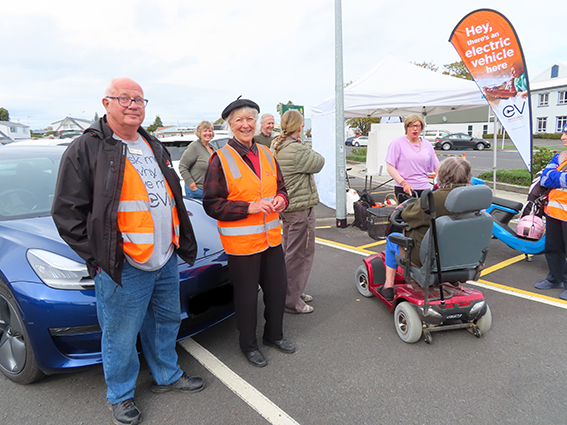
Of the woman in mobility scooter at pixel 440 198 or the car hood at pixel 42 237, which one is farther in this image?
the woman in mobility scooter at pixel 440 198

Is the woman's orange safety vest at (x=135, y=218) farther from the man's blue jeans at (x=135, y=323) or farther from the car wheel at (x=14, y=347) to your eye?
the car wheel at (x=14, y=347)

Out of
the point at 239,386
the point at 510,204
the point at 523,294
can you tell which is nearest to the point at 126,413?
the point at 239,386

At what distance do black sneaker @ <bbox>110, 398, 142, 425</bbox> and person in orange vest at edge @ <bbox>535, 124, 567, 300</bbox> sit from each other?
3942mm

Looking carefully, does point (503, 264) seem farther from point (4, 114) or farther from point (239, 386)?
point (4, 114)

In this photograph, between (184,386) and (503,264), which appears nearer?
(184,386)

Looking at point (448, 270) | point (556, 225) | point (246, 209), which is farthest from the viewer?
point (556, 225)

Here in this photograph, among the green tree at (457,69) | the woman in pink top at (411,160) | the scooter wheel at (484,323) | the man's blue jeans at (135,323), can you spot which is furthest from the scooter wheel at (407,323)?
the green tree at (457,69)

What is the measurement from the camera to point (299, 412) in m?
2.28

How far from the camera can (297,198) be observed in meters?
3.40

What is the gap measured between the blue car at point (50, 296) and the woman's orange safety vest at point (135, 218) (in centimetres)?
49

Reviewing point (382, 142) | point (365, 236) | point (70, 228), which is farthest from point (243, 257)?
point (382, 142)

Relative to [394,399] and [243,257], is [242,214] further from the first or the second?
[394,399]

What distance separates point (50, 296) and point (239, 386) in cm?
130

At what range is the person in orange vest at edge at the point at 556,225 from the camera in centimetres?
381
